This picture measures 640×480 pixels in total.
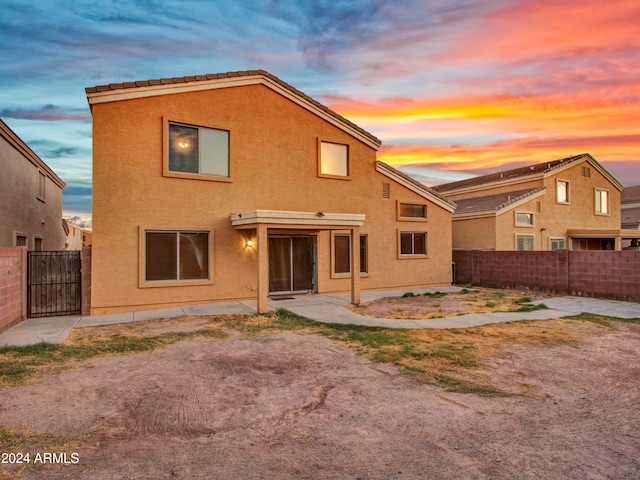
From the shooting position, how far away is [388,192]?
1677 centimetres

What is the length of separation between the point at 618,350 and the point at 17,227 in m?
18.5

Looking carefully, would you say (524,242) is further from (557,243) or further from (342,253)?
(342,253)

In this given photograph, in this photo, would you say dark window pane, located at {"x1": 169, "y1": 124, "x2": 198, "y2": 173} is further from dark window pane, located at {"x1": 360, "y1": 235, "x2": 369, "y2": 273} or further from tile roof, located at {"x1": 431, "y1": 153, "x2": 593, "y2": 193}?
tile roof, located at {"x1": 431, "y1": 153, "x2": 593, "y2": 193}

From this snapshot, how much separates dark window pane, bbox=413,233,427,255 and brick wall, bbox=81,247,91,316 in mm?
12873

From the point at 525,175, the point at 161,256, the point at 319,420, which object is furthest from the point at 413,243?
the point at 319,420

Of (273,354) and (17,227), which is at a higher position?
(17,227)

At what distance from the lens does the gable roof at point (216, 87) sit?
1109cm

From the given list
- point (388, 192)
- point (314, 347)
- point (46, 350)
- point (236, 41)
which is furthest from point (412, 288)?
point (46, 350)

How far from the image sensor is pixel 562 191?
25.4 meters

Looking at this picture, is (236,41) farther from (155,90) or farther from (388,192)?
(388,192)

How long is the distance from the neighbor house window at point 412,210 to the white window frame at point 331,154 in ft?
10.4

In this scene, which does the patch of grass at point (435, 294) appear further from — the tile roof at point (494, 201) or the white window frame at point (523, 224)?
the white window frame at point (523, 224)

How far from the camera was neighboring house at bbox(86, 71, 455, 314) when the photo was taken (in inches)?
443

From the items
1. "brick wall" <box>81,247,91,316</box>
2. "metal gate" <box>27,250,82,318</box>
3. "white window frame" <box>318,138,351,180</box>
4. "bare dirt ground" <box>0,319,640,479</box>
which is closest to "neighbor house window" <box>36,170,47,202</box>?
"metal gate" <box>27,250,82,318</box>
